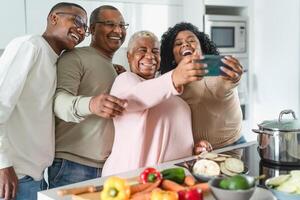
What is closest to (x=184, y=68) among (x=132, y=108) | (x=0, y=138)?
(x=132, y=108)

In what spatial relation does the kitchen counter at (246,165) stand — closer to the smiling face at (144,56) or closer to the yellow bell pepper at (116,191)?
the yellow bell pepper at (116,191)

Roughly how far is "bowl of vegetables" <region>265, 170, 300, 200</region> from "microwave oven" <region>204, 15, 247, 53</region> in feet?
5.98

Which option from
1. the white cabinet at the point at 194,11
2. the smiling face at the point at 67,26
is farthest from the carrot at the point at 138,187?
the white cabinet at the point at 194,11

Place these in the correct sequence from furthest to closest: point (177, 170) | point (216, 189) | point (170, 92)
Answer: point (170, 92)
point (177, 170)
point (216, 189)

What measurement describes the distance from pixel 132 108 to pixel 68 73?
0.28 m

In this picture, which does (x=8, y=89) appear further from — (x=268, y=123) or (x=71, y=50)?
(x=268, y=123)

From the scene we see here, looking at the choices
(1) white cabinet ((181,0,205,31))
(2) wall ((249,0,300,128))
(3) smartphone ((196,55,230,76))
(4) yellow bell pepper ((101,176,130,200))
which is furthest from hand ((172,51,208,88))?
(2) wall ((249,0,300,128))

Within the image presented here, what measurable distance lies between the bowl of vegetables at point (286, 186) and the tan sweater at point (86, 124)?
0.65 metres

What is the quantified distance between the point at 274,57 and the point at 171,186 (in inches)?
84.1

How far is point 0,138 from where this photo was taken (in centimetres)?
126

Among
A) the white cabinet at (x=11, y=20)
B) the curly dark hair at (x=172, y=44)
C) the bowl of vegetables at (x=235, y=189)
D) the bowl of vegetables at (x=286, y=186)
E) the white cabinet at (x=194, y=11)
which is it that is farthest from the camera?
the white cabinet at (x=194, y=11)

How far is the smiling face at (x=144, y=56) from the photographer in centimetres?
143

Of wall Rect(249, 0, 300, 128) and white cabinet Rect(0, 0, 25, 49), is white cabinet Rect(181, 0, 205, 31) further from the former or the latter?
white cabinet Rect(0, 0, 25, 49)

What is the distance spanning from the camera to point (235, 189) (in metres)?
0.85
